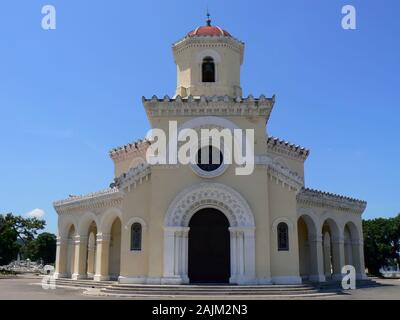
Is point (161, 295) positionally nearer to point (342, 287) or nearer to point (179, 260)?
point (179, 260)

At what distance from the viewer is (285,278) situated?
20422 millimetres

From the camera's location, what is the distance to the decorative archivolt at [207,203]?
2069cm

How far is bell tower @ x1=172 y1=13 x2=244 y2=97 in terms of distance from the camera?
930 inches

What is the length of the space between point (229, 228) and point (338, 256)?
9804 millimetres

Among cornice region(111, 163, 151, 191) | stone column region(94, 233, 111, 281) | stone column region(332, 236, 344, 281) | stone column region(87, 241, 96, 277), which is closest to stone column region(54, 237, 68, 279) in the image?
stone column region(87, 241, 96, 277)

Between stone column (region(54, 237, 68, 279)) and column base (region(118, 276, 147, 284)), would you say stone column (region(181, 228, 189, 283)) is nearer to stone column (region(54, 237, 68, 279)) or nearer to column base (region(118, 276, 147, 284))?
column base (region(118, 276, 147, 284))

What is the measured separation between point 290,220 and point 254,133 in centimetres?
442

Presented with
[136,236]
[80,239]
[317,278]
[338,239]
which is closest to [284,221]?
[317,278]

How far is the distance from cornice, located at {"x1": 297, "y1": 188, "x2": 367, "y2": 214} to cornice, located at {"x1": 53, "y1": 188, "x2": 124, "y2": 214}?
10030 mm

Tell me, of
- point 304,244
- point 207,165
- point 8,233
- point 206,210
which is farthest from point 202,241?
point 8,233

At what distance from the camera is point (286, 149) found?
2839 cm

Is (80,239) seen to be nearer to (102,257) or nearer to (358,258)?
(102,257)

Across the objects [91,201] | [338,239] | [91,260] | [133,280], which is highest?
[91,201]
